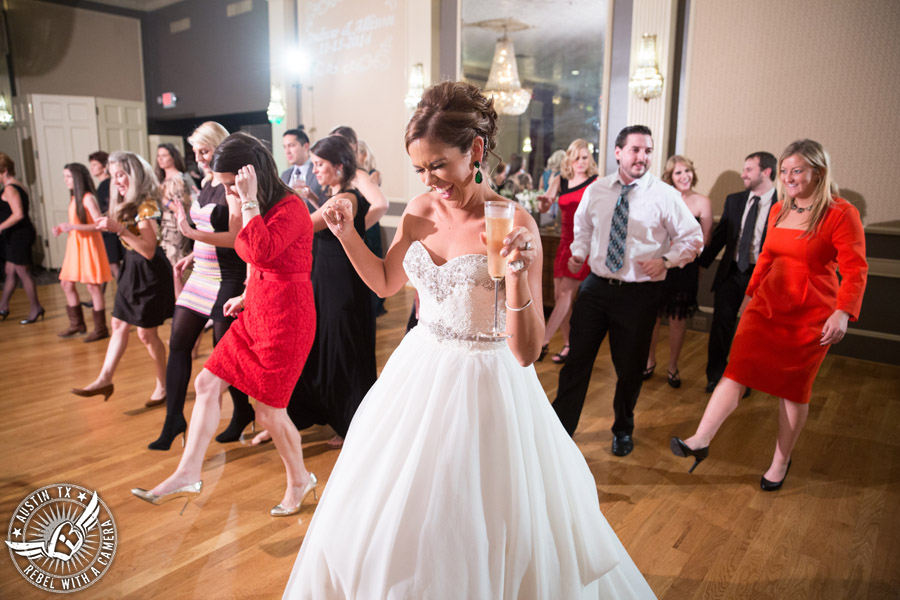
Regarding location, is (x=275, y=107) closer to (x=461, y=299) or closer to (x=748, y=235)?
(x=748, y=235)

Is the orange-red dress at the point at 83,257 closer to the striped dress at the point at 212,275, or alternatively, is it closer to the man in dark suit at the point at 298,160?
the man in dark suit at the point at 298,160

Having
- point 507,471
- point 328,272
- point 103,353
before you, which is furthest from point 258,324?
point 103,353

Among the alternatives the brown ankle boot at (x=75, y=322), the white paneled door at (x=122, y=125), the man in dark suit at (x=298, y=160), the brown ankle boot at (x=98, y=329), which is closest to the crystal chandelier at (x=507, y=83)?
the man in dark suit at (x=298, y=160)

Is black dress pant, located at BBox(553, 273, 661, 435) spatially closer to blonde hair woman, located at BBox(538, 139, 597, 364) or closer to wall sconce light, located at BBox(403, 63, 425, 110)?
blonde hair woman, located at BBox(538, 139, 597, 364)

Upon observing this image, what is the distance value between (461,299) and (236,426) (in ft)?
6.78

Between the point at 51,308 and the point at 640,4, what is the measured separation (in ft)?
21.4

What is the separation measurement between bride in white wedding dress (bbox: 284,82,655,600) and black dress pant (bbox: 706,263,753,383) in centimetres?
265

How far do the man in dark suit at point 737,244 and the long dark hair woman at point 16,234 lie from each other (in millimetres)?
5881

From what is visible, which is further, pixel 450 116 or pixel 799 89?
pixel 799 89

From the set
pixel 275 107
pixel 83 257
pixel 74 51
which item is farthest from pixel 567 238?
pixel 74 51

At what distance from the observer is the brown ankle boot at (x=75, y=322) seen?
5215mm

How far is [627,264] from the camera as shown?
292 centimetres

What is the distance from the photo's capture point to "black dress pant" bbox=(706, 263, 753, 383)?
A: 4023 millimetres

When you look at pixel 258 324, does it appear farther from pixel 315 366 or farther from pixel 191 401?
pixel 191 401
